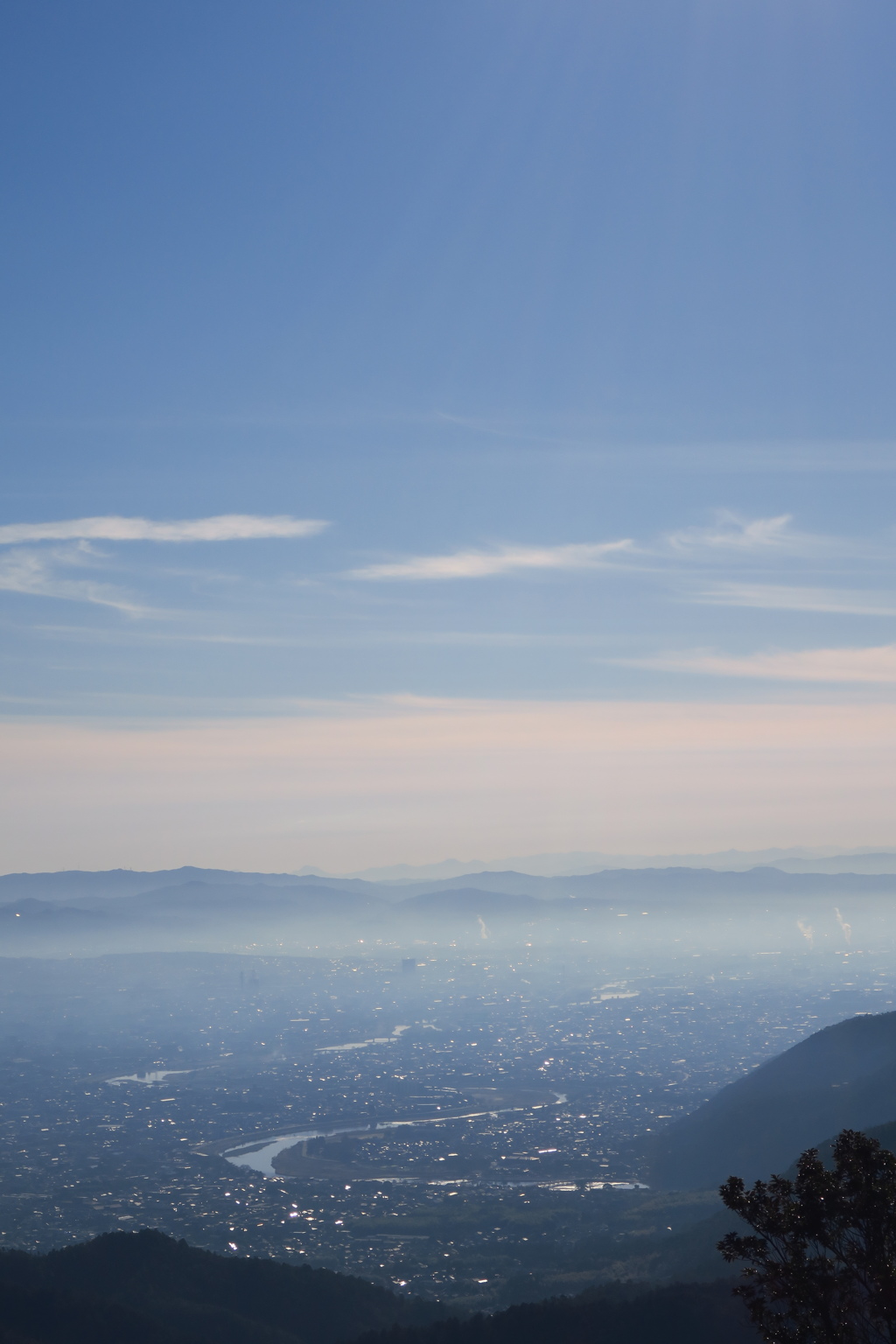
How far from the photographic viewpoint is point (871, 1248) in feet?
57.7

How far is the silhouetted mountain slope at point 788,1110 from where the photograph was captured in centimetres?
13350

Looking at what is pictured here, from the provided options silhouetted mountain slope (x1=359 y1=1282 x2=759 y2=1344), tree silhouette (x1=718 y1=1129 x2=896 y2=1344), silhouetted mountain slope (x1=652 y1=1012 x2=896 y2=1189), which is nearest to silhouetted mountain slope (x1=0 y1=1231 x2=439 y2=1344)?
silhouetted mountain slope (x1=359 y1=1282 x2=759 y2=1344)

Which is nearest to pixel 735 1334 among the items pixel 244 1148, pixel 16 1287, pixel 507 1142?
pixel 16 1287

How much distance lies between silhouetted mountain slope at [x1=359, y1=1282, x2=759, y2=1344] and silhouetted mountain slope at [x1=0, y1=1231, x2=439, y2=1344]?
1149cm

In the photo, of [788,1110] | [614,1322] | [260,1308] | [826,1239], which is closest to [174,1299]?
[260,1308]

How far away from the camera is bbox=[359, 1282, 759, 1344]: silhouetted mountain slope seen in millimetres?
65188

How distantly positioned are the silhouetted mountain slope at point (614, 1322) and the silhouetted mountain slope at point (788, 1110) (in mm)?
60929

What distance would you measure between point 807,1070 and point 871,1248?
163 meters

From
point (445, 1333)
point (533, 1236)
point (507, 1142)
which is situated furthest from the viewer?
point (507, 1142)

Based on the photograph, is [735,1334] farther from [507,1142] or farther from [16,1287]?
[507,1142]

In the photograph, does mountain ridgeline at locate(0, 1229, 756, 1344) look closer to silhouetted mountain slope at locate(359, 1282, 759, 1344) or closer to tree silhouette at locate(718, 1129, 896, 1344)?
silhouetted mountain slope at locate(359, 1282, 759, 1344)

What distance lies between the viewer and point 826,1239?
17.7 metres

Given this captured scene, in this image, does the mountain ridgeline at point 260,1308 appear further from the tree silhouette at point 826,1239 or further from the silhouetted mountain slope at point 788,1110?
the silhouetted mountain slope at point 788,1110

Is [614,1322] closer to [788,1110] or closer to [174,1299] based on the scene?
[174,1299]
